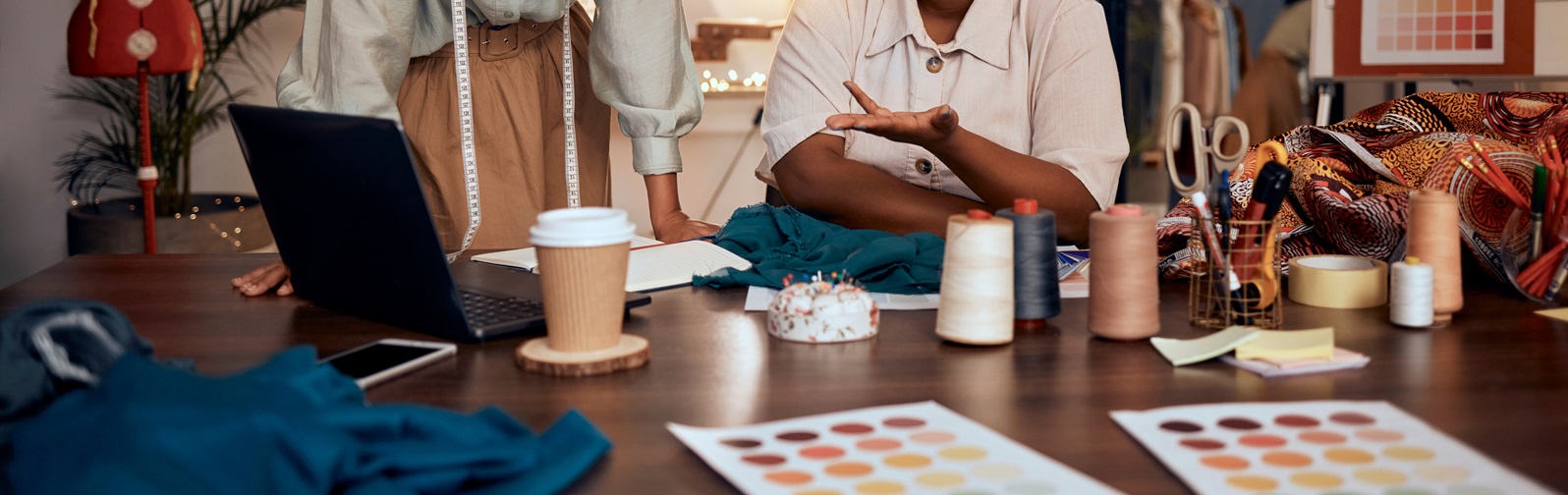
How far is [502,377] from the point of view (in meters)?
0.98

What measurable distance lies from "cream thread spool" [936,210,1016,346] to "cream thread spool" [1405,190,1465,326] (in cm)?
46

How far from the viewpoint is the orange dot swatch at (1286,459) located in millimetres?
745

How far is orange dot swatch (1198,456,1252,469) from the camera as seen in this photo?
2.42ft

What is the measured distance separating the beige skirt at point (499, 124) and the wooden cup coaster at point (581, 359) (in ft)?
3.42

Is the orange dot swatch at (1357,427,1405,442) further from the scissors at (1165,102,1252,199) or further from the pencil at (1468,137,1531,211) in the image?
the scissors at (1165,102,1252,199)

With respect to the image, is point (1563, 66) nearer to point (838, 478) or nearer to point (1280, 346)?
point (1280, 346)

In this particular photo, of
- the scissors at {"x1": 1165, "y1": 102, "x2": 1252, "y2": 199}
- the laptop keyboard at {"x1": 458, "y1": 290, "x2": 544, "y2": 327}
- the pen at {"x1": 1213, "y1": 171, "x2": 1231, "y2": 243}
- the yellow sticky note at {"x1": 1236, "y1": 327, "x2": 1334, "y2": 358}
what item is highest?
the scissors at {"x1": 1165, "y1": 102, "x2": 1252, "y2": 199}

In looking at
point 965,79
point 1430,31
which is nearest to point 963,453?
point 965,79

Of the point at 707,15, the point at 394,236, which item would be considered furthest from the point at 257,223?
the point at 394,236

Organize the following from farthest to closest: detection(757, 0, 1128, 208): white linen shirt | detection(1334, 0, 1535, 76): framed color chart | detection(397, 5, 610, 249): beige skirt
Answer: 1. detection(1334, 0, 1535, 76): framed color chart
2. detection(397, 5, 610, 249): beige skirt
3. detection(757, 0, 1128, 208): white linen shirt

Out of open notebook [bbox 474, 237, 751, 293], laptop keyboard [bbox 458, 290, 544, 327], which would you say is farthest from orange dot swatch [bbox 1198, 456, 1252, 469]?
open notebook [bbox 474, 237, 751, 293]

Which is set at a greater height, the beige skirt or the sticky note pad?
the beige skirt

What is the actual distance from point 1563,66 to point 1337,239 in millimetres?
2205

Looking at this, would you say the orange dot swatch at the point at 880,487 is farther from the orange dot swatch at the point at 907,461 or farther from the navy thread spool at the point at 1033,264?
the navy thread spool at the point at 1033,264
